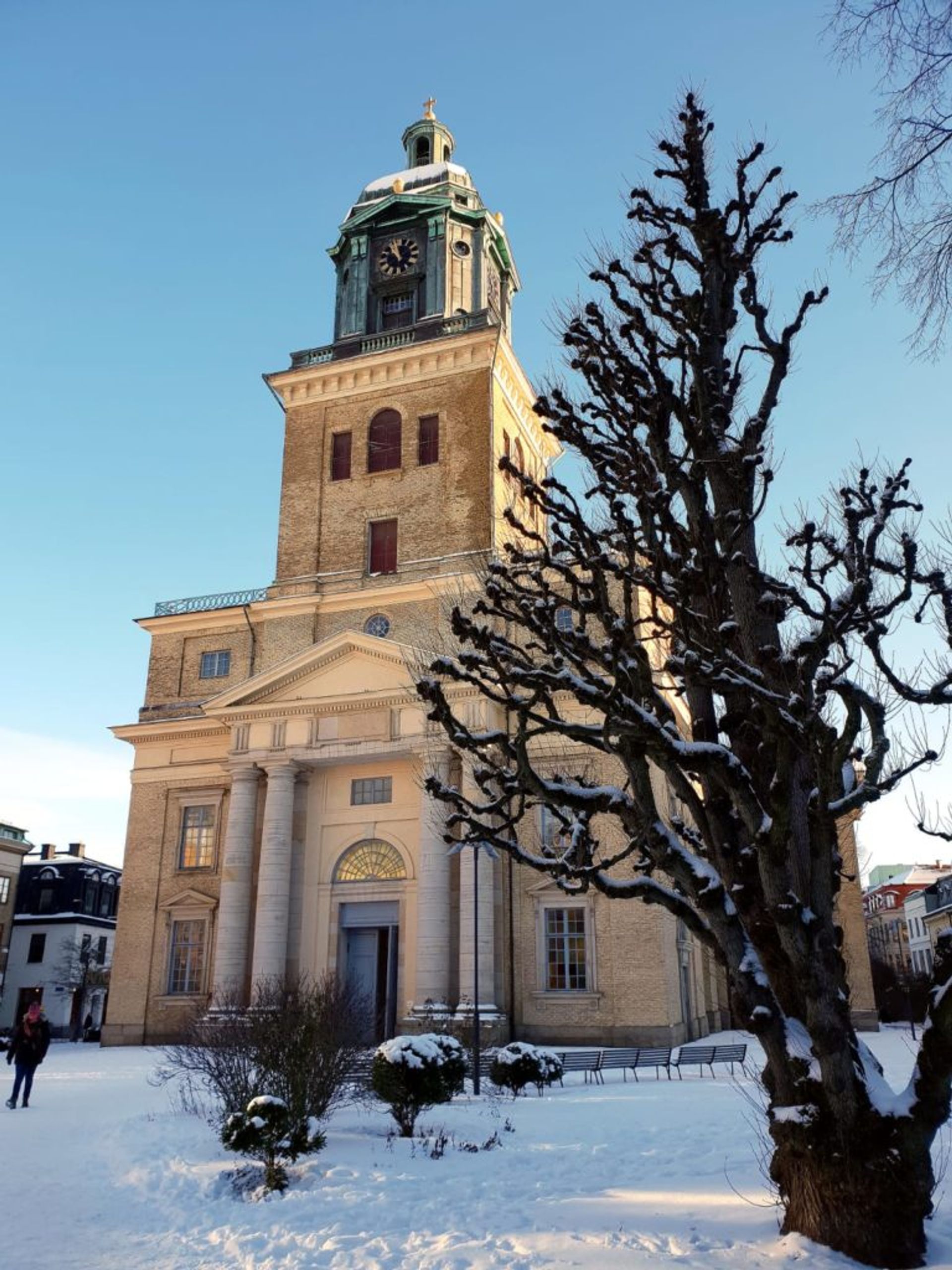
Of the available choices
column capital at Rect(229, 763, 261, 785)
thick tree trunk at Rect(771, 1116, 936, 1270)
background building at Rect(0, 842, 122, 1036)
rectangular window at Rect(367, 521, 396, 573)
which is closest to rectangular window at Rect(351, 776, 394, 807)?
column capital at Rect(229, 763, 261, 785)

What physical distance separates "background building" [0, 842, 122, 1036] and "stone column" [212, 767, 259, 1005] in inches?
1038

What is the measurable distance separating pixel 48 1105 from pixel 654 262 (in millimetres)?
15461

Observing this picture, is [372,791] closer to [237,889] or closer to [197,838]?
[237,889]

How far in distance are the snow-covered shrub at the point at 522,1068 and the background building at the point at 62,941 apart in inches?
1577

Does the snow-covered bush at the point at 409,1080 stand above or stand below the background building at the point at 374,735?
below

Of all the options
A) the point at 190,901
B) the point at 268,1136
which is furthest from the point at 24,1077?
the point at 190,901

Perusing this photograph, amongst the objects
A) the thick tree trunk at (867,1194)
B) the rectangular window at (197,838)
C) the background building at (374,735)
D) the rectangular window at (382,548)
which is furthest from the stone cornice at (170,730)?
the thick tree trunk at (867,1194)

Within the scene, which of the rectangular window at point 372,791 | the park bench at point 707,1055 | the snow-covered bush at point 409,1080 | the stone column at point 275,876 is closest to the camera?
the snow-covered bush at point 409,1080

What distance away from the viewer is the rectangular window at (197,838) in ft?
108

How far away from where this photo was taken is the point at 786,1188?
7277 millimetres

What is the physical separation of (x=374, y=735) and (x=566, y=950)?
8188mm

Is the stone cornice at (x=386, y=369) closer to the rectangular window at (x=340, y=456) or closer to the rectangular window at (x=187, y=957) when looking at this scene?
the rectangular window at (x=340, y=456)

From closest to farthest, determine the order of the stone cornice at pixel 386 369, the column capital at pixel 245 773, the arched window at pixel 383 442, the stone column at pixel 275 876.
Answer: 1. the stone column at pixel 275 876
2. the column capital at pixel 245 773
3. the stone cornice at pixel 386 369
4. the arched window at pixel 383 442

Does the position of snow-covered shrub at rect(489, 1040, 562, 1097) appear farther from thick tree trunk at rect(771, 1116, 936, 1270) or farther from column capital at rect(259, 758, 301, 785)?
column capital at rect(259, 758, 301, 785)
